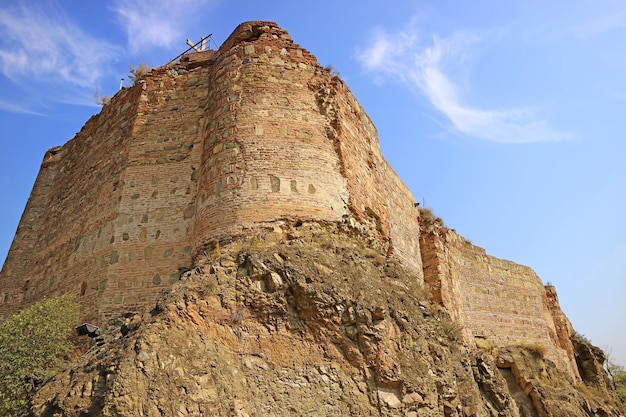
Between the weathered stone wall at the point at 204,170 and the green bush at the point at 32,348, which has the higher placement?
the weathered stone wall at the point at 204,170

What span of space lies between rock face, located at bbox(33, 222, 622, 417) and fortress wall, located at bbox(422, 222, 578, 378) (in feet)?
20.6

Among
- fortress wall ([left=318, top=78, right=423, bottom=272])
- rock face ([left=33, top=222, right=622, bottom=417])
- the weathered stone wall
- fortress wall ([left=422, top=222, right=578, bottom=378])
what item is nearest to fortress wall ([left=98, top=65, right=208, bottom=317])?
the weathered stone wall

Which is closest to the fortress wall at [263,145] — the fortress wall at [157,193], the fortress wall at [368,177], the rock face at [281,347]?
the fortress wall at [368,177]

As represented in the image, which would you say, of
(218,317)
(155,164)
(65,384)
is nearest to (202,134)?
(155,164)

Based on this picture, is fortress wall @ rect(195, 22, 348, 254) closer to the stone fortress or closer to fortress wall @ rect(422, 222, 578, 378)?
the stone fortress

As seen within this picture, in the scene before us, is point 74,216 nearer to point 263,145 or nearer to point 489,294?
point 263,145

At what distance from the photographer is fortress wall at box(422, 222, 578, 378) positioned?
1462 cm

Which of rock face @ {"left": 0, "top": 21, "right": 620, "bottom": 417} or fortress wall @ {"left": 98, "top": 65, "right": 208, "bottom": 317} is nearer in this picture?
rock face @ {"left": 0, "top": 21, "right": 620, "bottom": 417}

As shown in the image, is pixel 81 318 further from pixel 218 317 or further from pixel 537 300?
pixel 537 300

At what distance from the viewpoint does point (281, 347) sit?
6.38 m

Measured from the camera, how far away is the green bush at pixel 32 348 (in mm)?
7715

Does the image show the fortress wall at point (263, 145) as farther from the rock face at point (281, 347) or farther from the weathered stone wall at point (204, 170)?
the rock face at point (281, 347)

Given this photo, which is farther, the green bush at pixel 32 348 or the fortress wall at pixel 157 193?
the fortress wall at pixel 157 193

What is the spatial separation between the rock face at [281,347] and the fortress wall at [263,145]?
0.50m
